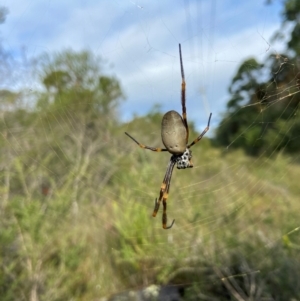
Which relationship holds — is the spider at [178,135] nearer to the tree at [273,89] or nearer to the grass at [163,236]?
the tree at [273,89]

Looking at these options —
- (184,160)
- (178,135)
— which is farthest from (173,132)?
(184,160)

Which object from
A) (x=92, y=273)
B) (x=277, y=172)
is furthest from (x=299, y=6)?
(x=92, y=273)

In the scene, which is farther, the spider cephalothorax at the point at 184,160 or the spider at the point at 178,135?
the spider cephalothorax at the point at 184,160

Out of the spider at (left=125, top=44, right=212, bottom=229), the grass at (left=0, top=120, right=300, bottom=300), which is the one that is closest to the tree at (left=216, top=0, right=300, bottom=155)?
the spider at (left=125, top=44, right=212, bottom=229)

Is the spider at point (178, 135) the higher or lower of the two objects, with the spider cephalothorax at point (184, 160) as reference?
higher

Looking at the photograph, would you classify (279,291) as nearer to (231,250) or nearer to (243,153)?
Answer: (231,250)

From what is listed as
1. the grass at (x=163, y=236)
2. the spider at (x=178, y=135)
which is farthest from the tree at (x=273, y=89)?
the grass at (x=163, y=236)

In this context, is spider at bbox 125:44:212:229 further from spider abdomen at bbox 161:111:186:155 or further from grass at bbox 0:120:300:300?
grass at bbox 0:120:300:300

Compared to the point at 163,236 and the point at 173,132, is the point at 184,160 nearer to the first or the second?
the point at 173,132
